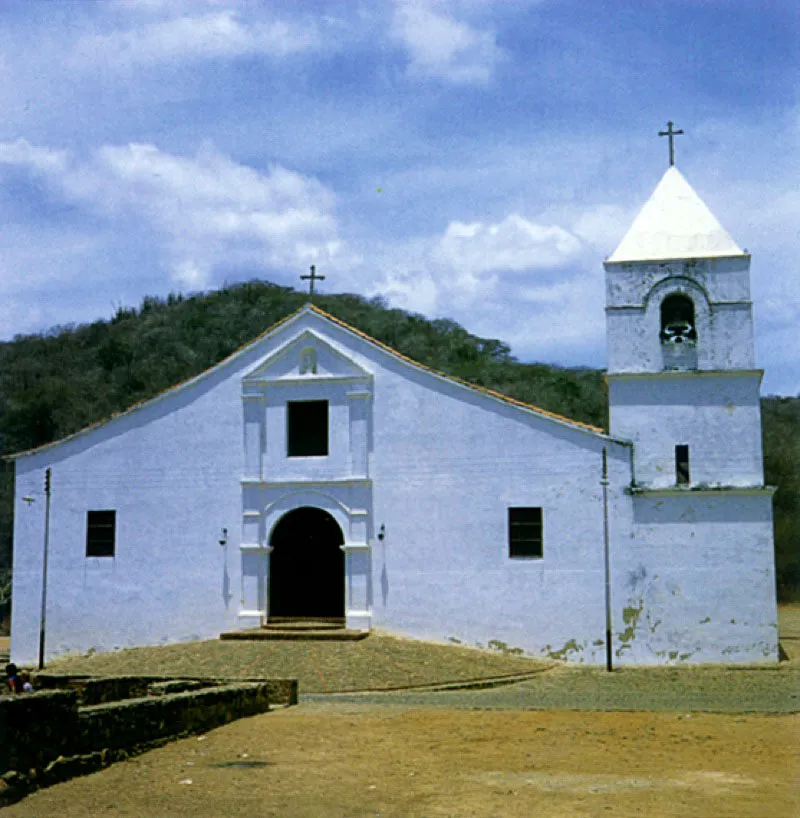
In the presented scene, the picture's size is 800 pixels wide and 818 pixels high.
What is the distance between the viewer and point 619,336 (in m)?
24.1

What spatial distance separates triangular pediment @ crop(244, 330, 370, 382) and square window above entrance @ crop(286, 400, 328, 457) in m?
0.67

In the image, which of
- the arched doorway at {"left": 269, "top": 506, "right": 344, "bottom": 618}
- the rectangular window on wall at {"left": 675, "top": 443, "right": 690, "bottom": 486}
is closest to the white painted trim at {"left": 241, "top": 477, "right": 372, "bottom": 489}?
the arched doorway at {"left": 269, "top": 506, "right": 344, "bottom": 618}

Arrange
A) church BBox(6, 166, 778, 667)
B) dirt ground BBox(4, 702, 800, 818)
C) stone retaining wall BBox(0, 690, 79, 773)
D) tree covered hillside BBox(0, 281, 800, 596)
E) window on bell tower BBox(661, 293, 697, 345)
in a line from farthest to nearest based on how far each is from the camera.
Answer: tree covered hillside BBox(0, 281, 800, 596) < window on bell tower BBox(661, 293, 697, 345) < church BBox(6, 166, 778, 667) < stone retaining wall BBox(0, 690, 79, 773) < dirt ground BBox(4, 702, 800, 818)

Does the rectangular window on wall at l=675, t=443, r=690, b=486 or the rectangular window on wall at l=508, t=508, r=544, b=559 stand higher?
the rectangular window on wall at l=675, t=443, r=690, b=486

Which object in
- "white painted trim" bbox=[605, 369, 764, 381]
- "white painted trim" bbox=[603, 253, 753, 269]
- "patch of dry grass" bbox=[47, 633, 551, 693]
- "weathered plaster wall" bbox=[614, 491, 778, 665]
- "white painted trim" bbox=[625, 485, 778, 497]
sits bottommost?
"patch of dry grass" bbox=[47, 633, 551, 693]

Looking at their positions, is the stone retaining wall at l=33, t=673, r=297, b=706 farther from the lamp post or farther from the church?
the lamp post

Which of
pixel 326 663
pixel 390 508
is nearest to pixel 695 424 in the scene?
pixel 390 508

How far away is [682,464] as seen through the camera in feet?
76.7

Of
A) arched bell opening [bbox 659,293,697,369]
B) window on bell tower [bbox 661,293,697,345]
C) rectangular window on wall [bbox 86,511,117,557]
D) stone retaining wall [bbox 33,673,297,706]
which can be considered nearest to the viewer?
stone retaining wall [bbox 33,673,297,706]

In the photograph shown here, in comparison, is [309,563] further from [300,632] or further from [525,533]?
[525,533]

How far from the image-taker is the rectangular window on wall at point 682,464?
23.3 metres

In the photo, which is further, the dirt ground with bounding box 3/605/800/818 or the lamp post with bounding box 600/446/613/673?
the lamp post with bounding box 600/446/613/673

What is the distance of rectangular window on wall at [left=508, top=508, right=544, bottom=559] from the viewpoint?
77.9 ft

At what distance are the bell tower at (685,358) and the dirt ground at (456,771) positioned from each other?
28.6 ft
